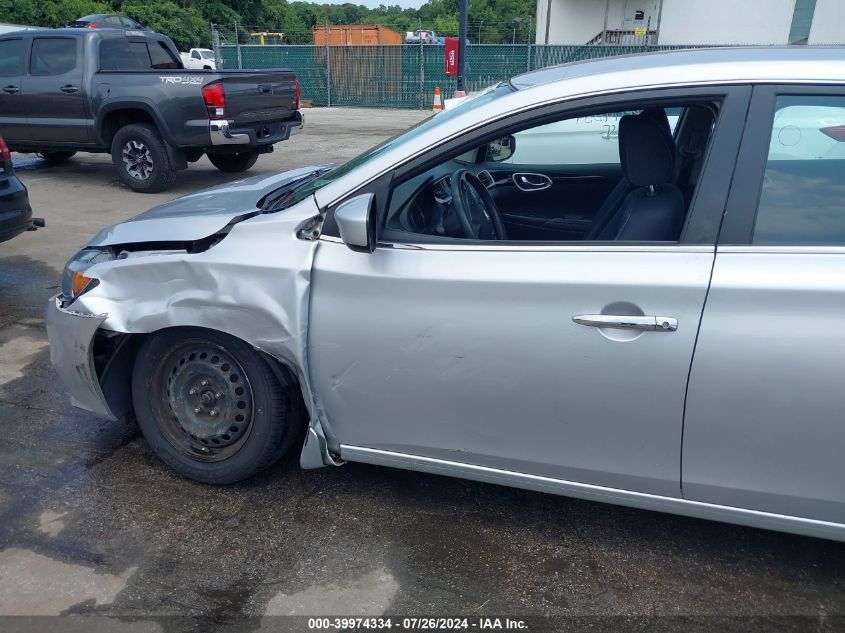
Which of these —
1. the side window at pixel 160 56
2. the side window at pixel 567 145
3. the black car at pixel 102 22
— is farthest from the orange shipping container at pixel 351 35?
the side window at pixel 567 145

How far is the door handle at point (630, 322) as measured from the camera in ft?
7.70

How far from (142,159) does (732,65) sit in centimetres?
883

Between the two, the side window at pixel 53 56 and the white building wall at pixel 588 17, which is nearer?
the side window at pixel 53 56

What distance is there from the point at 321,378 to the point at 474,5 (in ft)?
231

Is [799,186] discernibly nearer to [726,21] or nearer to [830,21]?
[830,21]

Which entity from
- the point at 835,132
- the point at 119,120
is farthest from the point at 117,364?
the point at 119,120

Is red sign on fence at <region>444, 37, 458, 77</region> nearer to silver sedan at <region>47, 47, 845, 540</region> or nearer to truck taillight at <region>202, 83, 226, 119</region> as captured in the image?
truck taillight at <region>202, 83, 226, 119</region>

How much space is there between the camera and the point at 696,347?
2.34m

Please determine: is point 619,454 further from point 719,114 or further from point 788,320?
point 719,114

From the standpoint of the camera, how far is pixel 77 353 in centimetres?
314

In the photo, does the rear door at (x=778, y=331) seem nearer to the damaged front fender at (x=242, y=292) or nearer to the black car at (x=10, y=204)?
the damaged front fender at (x=242, y=292)

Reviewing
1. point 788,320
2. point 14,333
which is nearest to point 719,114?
point 788,320

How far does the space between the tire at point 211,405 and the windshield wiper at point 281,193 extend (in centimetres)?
61

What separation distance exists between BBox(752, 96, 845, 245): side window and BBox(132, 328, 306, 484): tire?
1908 millimetres
